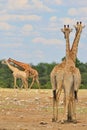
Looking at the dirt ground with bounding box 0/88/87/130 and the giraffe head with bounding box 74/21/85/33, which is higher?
the giraffe head with bounding box 74/21/85/33

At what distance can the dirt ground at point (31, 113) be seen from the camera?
13.6 meters

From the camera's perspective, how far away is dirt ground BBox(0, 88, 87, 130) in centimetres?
1355

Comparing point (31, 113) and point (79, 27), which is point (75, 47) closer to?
point (79, 27)

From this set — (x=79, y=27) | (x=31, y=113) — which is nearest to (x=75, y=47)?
(x=79, y=27)

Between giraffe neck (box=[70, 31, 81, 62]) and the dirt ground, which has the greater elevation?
giraffe neck (box=[70, 31, 81, 62])

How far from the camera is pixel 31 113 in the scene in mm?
17734

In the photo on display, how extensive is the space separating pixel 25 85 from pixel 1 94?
14.6ft

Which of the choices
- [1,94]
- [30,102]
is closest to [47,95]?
[1,94]

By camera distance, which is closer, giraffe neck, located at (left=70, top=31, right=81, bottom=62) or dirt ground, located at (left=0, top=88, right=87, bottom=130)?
dirt ground, located at (left=0, top=88, right=87, bottom=130)

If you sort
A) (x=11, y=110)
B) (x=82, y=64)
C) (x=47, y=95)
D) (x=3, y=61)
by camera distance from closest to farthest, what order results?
(x=11, y=110)
(x=47, y=95)
(x=3, y=61)
(x=82, y=64)

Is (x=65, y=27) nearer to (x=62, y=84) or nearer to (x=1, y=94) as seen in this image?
(x=62, y=84)

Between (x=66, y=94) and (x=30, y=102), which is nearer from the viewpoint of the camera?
(x=66, y=94)

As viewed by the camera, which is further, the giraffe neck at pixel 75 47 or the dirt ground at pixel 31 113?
the giraffe neck at pixel 75 47

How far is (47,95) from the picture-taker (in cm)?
2614
